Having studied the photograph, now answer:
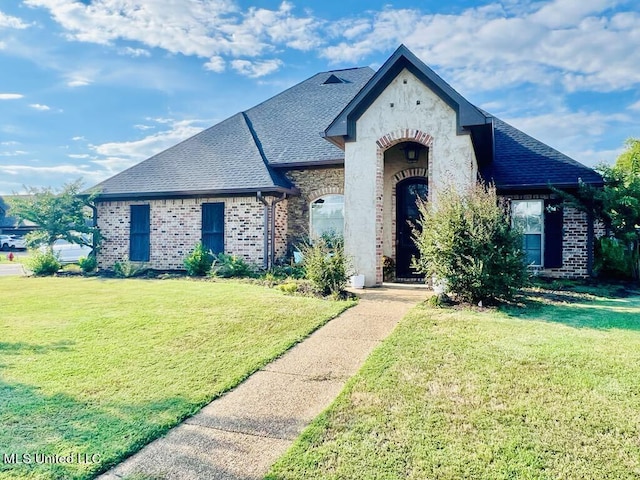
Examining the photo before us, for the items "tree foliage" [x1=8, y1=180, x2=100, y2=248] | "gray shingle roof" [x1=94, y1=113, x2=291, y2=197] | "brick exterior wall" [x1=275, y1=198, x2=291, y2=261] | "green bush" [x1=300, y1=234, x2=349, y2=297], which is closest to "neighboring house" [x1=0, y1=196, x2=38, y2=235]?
"tree foliage" [x1=8, y1=180, x2=100, y2=248]

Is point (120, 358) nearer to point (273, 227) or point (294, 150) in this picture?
point (273, 227)

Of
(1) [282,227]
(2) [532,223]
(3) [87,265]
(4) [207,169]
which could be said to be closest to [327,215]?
(1) [282,227]

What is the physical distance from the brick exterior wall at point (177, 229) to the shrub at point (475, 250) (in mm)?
6817

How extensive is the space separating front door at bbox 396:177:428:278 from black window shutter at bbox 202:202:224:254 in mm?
5715

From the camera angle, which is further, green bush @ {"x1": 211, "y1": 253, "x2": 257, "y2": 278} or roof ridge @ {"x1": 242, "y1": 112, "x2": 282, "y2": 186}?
roof ridge @ {"x1": 242, "y1": 112, "x2": 282, "y2": 186}

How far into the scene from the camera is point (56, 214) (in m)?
14.9

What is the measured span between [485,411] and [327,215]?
10.6 m

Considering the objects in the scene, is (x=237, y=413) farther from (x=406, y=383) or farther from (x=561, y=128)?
(x=561, y=128)

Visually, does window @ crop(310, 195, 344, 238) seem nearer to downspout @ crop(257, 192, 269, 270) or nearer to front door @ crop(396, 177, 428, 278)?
downspout @ crop(257, 192, 269, 270)

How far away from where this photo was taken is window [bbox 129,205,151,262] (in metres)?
14.8

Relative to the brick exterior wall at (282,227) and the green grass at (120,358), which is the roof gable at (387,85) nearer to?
the brick exterior wall at (282,227)

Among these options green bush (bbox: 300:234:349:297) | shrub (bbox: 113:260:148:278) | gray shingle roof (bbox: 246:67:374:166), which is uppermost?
gray shingle roof (bbox: 246:67:374:166)


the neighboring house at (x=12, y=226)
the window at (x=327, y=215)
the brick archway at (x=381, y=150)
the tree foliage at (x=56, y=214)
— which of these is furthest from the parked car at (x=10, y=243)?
the brick archway at (x=381, y=150)

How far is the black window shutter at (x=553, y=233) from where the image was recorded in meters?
12.2
